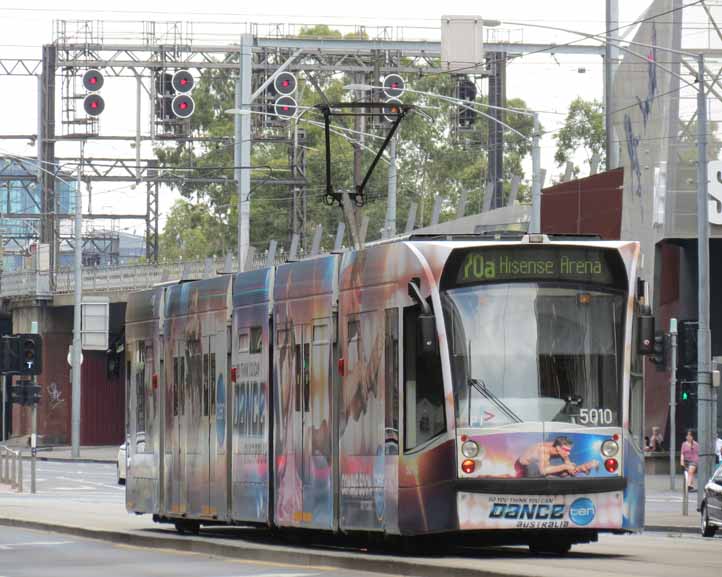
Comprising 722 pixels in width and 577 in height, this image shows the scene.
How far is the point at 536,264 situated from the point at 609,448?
1.78 metres

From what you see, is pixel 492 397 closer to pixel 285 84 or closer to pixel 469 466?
pixel 469 466

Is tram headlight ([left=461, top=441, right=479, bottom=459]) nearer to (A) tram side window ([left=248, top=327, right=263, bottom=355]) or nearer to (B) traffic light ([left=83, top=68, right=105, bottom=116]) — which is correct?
(A) tram side window ([left=248, top=327, right=263, bottom=355])

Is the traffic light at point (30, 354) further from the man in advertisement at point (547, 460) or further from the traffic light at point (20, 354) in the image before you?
the man in advertisement at point (547, 460)

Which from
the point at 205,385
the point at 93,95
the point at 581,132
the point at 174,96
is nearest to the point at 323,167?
the point at 581,132

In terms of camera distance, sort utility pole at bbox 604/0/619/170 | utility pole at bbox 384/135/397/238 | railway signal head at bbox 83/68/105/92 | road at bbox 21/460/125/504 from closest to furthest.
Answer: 1. road at bbox 21/460/125/504
2. utility pole at bbox 384/135/397/238
3. utility pole at bbox 604/0/619/170
4. railway signal head at bbox 83/68/105/92

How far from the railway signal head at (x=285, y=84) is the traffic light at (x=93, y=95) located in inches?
268

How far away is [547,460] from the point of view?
57.3ft

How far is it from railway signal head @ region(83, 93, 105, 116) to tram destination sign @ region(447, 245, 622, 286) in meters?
42.4

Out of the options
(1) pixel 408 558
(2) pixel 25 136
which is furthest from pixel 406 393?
(2) pixel 25 136

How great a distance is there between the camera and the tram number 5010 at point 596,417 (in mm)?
17625

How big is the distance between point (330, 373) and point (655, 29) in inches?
1365

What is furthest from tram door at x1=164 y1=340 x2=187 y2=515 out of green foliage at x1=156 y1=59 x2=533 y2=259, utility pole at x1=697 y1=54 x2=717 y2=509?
green foliage at x1=156 y1=59 x2=533 y2=259

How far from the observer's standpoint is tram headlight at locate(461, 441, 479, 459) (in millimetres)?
17359

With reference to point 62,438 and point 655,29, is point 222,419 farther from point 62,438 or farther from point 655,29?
point 62,438
